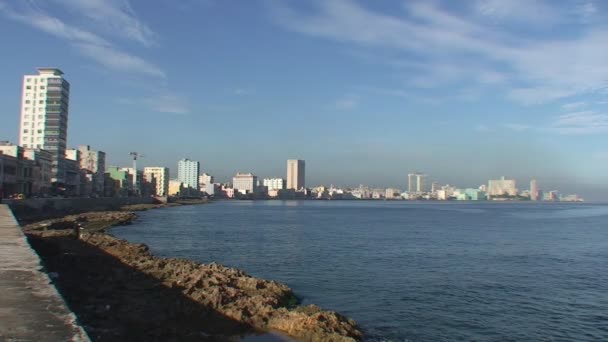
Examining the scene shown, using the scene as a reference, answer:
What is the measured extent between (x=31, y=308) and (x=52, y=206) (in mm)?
85475

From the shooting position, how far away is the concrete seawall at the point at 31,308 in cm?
934

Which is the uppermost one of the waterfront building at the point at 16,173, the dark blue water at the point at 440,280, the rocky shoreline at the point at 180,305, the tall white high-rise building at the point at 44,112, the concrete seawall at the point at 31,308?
the tall white high-rise building at the point at 44,112

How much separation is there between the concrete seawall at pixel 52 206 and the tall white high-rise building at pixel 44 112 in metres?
35.1

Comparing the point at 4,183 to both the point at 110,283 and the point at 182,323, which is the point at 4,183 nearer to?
the point at 110,283

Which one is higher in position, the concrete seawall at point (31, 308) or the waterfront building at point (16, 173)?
the waterfront building at point (16, 173)

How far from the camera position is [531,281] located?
A: 29.7 meters

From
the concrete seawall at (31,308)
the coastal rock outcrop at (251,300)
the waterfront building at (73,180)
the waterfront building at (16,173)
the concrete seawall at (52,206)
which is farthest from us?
the waterfront building at (73,180)

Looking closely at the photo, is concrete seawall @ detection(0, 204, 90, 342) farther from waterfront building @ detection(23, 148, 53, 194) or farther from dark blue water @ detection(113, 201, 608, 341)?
waterfront building @ detection(23, 148, 53, 194)

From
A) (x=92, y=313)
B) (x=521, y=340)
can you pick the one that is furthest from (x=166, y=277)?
(x=521, y=340)

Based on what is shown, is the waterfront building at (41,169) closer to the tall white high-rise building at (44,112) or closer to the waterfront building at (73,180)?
the waterfront building at (73,180)

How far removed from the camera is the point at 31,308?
1124 centimetres

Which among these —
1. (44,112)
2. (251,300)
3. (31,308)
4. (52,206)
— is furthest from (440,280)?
(44,112)

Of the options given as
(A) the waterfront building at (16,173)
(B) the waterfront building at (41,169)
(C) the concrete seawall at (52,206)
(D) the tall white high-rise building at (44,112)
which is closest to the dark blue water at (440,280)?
(C) the concrete seawall at (52,206)

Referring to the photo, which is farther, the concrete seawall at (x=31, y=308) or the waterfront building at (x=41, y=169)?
the waterfront building at (x=41, y=169)
